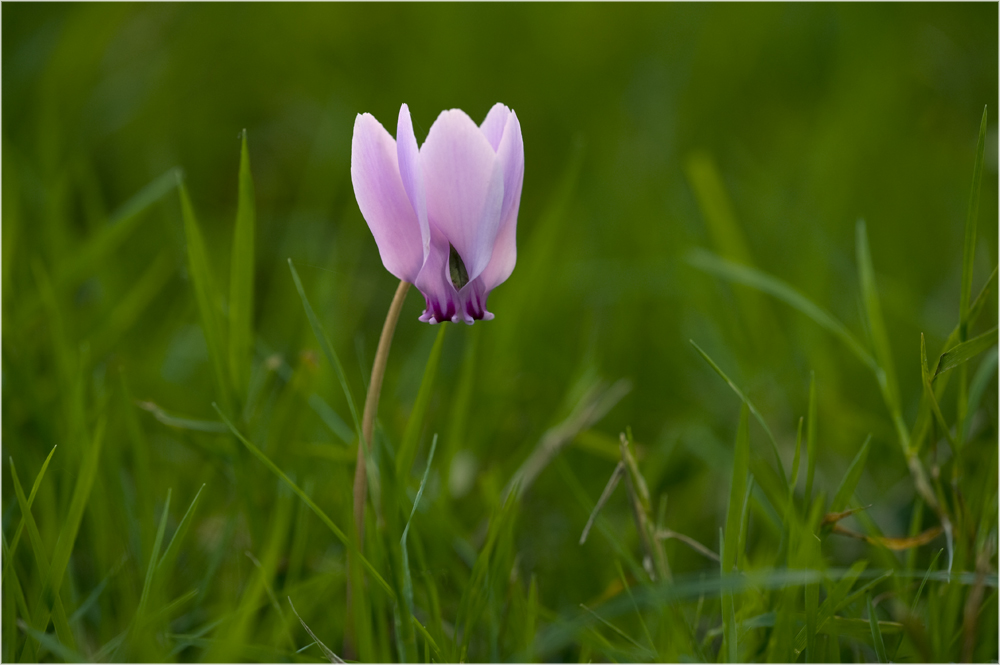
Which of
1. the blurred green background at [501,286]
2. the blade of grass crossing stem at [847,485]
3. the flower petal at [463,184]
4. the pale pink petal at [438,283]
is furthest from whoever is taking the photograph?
the blurred green background at [501,286]

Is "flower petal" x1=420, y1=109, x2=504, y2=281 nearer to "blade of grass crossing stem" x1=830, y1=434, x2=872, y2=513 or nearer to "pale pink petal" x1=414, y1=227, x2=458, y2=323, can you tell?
"pale pink petal" x1=414, y1=227, x2=458, y2=323

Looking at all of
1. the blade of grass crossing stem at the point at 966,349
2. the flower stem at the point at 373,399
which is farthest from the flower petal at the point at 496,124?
the blade of grass crossing stem at the point at 966,349

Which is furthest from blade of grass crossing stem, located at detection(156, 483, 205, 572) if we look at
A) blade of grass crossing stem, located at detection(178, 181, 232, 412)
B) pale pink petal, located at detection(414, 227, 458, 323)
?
pale pink petal, located at detection(414, 227, 458, 323)

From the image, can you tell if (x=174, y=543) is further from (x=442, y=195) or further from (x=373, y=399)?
(x=442, y=195)

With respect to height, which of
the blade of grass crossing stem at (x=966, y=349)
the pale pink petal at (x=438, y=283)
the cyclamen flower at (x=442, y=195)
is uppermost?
the cyclamen flower at (x=442, y=195)

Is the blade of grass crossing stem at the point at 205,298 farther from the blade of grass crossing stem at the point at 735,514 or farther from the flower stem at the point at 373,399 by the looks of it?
the blade of grass crossing stem at the point at 735,514

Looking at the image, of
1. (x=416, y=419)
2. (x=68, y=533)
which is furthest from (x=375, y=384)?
(x=68, y=533)

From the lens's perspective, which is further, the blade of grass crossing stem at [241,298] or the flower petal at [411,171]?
the blade of grass crossing stem at [241,298]

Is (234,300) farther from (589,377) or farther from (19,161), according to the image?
(19,161)
